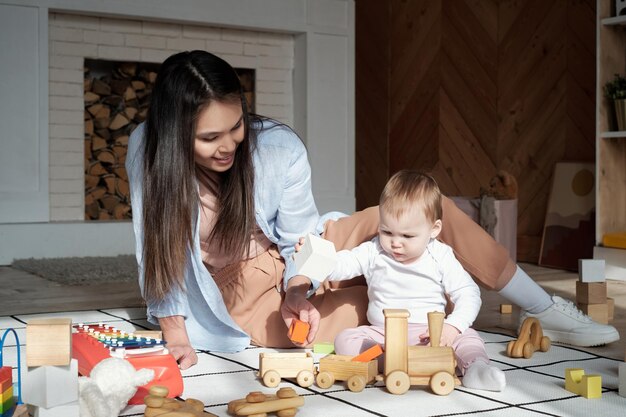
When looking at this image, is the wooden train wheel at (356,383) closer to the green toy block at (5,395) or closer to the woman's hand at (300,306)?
the woman's hand at (300,306)

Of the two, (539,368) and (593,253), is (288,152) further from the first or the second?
(593,253)

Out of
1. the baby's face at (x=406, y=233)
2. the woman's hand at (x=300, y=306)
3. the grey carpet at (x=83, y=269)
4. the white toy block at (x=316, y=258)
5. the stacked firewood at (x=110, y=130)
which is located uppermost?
the stacked firewood at (x=110, y=130)

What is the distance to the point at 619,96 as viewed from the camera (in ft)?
11.0

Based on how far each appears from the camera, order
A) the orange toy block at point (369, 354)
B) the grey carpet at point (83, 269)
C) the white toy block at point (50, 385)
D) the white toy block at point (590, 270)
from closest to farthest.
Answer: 1. the white toy block at point (50, 385)
2. the orange toy block at point (369, 354)
3. the white toy block at point (590, 270)
4. the grey carpet at point (83, 269)

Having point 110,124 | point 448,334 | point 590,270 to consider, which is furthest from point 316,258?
point 110,124

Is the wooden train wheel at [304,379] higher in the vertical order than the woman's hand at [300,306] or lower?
lower

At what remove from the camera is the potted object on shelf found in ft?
11.0

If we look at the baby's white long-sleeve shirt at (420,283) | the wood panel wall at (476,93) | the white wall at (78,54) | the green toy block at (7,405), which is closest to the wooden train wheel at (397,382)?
the baby's white long-sleeve shirt at (420,283)

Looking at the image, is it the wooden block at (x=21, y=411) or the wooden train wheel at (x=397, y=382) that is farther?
the wooden train wheel at (x=397, y=382)

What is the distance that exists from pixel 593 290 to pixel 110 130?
9.08 feet

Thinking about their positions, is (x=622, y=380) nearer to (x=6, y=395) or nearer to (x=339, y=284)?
(x=339, y=284)

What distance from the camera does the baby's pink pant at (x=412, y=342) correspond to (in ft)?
5.57

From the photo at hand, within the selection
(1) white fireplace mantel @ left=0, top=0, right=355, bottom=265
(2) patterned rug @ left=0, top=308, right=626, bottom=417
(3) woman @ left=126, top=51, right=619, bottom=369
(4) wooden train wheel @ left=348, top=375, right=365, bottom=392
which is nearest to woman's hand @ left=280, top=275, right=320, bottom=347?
(3) woman @ left=126, top=51, right=619, bottom=369

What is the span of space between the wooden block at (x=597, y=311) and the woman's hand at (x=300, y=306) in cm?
86
